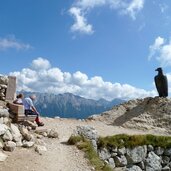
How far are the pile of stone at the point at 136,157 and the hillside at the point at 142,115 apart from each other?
4.50 meters

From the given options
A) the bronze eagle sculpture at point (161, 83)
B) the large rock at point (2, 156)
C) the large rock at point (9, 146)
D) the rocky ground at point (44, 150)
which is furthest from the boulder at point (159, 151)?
the large rock at point (2, 156)

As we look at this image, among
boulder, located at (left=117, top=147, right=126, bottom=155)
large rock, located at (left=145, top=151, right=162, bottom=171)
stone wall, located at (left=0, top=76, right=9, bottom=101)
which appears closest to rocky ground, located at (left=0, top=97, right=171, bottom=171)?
boulder, located at (left=117, top=147, right=126, bottom=155)

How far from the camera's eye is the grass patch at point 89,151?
15996 millimetres

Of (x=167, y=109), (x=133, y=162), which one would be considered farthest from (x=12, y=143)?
(x=167, y=109)

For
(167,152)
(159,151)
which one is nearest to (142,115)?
(167,152)

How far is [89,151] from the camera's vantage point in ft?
56.3

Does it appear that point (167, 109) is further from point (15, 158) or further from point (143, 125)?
point (15, 158)

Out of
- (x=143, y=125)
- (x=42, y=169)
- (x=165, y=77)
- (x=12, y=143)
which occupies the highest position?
(x=165, y=77)

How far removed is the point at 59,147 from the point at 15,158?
277cm

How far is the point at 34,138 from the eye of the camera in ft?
57.8

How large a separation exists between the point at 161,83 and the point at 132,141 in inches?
422

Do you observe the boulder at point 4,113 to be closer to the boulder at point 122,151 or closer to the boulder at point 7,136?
the boulder at point 7,136

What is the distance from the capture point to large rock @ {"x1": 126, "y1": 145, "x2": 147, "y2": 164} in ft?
70.5

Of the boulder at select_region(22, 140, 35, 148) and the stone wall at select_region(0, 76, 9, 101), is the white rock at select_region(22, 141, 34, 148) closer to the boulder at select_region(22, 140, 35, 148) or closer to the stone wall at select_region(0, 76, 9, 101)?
the boulder at select_region(22, 140, 35, 148)
